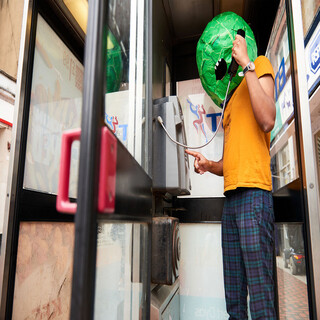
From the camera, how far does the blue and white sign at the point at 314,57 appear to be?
6.67ft

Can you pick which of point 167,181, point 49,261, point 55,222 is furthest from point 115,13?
point 49,261

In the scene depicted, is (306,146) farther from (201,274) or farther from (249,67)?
(201,274)

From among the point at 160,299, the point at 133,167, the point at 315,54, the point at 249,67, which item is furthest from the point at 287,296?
the point at 315,54

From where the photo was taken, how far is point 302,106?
118cm

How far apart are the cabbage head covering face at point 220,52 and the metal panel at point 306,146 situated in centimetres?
30

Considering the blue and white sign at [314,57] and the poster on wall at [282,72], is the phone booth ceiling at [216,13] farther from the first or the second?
the blue and white sign at [314,57]

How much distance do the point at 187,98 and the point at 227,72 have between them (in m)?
0.85

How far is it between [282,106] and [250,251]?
4.05ft

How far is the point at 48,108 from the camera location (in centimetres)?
172

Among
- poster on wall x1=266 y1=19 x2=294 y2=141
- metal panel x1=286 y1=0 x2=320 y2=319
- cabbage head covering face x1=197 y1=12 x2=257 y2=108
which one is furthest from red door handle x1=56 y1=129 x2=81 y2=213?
poster on wall x1=266 y1=19 x2=294 y2=141

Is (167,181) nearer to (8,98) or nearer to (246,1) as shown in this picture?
(8,98)

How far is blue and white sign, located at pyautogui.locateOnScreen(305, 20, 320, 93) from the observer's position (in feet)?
6.67

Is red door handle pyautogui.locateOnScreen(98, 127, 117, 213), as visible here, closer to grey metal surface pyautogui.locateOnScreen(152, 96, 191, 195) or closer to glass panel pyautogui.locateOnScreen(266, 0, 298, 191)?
grey metal surface pyautogui.locateOnScreen(152, 96, 191, 195)

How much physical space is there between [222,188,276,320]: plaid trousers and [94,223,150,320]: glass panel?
1.59 feet
